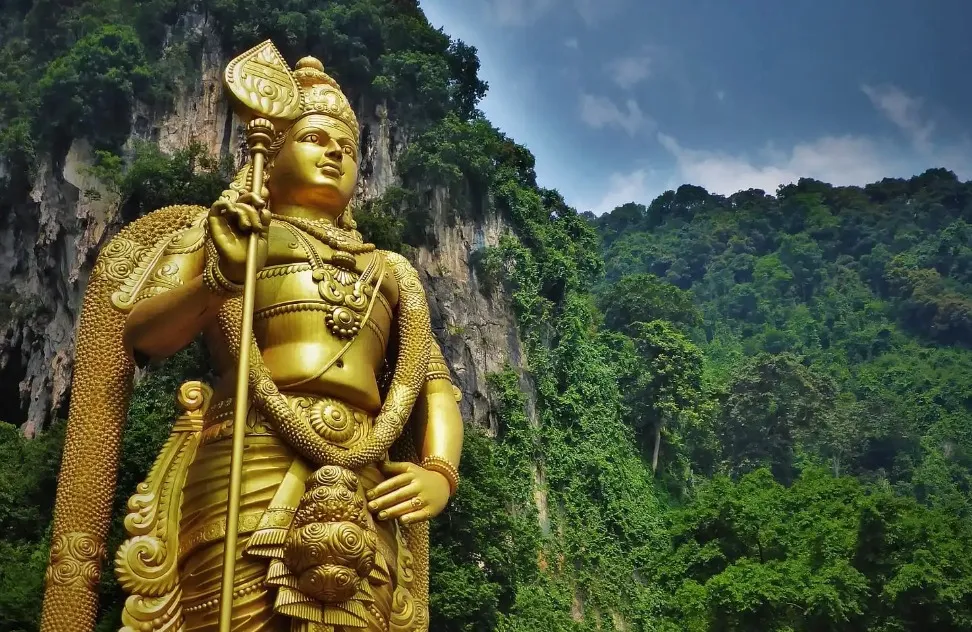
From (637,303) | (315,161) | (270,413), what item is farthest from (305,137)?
(637,303)

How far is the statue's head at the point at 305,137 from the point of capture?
504 cm

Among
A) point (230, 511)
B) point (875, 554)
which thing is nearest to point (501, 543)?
point (875, 554)

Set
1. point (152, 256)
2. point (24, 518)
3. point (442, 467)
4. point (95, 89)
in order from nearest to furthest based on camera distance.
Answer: point (442, 467)
point (152, 256)
point (24, 518)
point (95, 89)

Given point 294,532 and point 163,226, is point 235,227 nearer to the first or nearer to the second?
point 294,532

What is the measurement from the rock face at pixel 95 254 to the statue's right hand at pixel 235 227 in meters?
11.4

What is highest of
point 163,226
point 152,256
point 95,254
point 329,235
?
point 95,254

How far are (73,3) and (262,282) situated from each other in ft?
59.4

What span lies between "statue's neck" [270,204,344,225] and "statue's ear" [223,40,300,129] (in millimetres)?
497

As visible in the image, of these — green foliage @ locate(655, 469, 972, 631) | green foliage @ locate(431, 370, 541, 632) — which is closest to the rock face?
green foliage @ locate(431, 370, 541, 632)

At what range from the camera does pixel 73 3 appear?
66.6ft

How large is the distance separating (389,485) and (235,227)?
1349mm

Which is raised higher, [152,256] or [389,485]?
[152,256]

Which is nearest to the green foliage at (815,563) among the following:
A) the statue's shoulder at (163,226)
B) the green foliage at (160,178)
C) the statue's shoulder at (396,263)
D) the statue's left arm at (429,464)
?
the green foliage at (160,178)

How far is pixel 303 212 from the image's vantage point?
541cm
